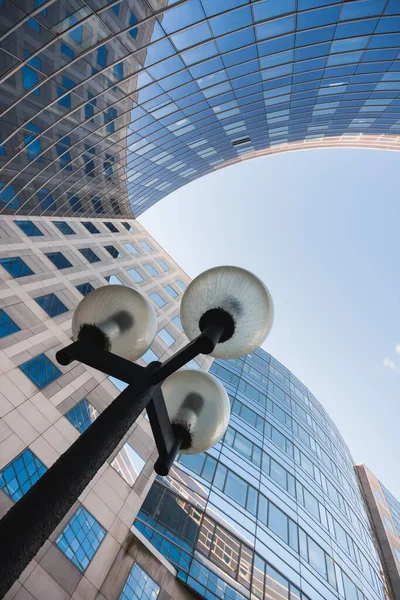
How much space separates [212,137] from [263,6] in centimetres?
1397

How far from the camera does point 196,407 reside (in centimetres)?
440

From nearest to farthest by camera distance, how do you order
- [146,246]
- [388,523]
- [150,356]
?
[150,356], [146,246], [388,523]

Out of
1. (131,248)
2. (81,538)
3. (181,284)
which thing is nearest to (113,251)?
(131,248)

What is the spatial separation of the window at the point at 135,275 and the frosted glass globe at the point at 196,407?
2409 centimetres

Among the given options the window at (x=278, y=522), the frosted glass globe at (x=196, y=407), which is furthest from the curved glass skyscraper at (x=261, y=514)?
the frosted glass globe at (x=196, y=407)

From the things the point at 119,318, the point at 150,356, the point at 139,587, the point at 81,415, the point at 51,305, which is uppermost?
the point at 150,356

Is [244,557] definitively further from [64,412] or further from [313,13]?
[313,13]

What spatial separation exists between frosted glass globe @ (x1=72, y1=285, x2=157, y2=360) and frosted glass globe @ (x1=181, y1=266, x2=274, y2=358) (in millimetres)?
665

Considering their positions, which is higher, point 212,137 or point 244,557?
point 212,137

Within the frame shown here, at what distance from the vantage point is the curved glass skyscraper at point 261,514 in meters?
14.6

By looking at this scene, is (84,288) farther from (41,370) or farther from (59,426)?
(59,426)

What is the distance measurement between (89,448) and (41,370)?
13587 mm

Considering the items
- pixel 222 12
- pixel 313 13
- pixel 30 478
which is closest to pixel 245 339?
pixel 30 478

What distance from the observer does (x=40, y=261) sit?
797 inches
